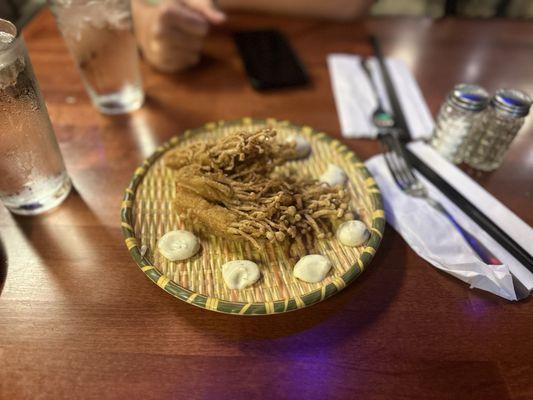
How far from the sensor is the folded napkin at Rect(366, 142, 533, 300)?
95cm

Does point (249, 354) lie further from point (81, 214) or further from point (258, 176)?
point (81, 214)

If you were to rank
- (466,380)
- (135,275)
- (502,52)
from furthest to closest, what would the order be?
1. (502,52)
2. (135,275)
3. (466,380)

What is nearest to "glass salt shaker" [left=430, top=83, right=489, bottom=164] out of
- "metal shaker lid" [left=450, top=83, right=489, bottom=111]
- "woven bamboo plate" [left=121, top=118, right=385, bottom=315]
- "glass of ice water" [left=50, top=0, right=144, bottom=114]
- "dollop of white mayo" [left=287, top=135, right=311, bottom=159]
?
"metal shaker lid" [left=450, top=83, right=489, bottom=111]

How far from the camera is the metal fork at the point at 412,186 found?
39.3 inches

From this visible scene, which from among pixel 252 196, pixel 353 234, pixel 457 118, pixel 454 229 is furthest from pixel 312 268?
pixel 457 118

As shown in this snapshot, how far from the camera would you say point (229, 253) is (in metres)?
0.96

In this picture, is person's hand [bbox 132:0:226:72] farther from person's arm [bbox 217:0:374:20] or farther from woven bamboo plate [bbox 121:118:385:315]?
woven bamboo plate [bbox 121:118:385:315]

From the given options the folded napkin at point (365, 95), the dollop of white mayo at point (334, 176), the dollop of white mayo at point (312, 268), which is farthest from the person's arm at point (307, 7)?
the dollop of white mayo at point (312, 268)

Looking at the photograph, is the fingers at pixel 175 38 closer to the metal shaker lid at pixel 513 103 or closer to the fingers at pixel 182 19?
the fingers at pixel 182 19

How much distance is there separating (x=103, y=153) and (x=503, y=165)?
131 cm

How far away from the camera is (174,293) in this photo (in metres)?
0.84

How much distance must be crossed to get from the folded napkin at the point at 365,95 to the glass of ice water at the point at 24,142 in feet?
3.05

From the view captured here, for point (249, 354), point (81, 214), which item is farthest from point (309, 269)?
point (81, 214)

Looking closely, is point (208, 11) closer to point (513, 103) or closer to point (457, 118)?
point (457, 118)
